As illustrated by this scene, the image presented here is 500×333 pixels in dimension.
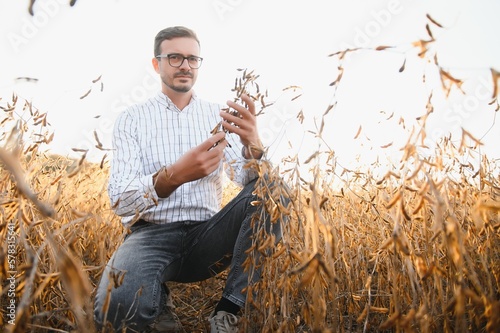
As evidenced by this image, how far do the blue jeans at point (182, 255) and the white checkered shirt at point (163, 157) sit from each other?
9 cm

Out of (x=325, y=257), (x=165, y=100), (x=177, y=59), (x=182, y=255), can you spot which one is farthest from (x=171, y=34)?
(x=325, y=257)

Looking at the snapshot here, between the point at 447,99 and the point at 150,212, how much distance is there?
4.43ft

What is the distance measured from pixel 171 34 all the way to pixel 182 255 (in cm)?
132

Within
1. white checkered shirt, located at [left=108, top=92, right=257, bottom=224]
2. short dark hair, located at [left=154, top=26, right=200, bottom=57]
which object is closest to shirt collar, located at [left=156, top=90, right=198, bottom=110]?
white checkered shirt, located at [left=108, top=92, right=257, bottom=224]

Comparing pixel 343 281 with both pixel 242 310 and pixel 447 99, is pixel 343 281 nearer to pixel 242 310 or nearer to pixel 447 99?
pixel 242 310

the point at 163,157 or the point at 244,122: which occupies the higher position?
the point at 244,122

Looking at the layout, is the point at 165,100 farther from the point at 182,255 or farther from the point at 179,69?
the point at 182,255

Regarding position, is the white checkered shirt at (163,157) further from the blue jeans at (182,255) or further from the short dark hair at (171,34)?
the short dark hair at (171,34)

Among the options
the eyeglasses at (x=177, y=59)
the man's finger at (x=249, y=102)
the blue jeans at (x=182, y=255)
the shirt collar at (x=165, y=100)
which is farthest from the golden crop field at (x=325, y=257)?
the eyeglasses at (x=177, y=59)

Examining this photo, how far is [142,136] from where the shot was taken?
6.72ft

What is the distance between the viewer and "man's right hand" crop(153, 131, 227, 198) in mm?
1525

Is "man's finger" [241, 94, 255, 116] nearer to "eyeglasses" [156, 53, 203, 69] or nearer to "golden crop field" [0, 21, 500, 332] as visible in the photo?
"golden crop field" [0, 21, 500, 332]

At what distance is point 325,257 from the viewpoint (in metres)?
1.14

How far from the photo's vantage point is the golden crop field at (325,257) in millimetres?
750
